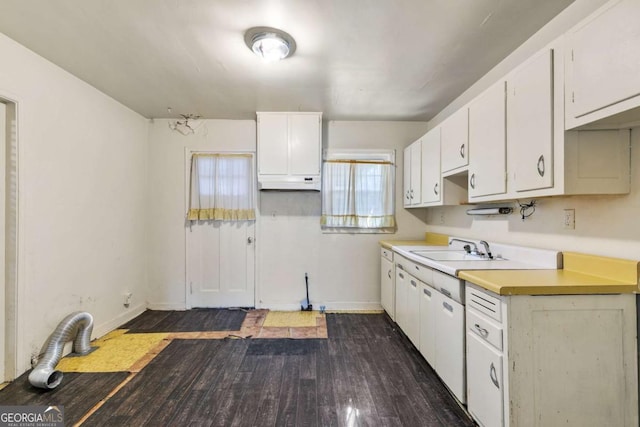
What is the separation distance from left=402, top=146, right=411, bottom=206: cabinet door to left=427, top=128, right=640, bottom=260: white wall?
1198mm

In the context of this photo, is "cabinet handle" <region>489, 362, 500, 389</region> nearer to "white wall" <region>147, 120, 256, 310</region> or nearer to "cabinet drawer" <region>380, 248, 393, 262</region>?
"cabinet drawer" <region>380, 248, 393, 262</region>

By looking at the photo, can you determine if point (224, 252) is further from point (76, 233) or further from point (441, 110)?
point (441, 110)

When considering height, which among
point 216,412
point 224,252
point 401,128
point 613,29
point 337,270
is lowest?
point 216,412

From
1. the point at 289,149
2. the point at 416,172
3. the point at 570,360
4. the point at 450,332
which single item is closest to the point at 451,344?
the point at 450,332

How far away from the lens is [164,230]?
368cm

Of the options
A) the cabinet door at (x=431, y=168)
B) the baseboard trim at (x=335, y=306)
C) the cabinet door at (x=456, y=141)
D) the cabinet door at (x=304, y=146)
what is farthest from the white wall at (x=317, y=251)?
the cabinet door at (x=456, y=141)

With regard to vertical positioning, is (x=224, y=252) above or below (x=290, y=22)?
below

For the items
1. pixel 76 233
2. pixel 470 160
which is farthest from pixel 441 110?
pixel 76 233

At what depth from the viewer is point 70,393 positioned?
77.8 inches

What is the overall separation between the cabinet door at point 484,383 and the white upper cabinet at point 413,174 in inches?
73.2

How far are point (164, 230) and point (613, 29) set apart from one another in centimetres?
426

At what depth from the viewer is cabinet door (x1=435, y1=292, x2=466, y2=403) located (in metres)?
1.77

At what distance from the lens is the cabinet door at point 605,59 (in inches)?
44.0

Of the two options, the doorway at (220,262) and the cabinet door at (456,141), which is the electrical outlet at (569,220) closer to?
the cabinet door at (456,141)
